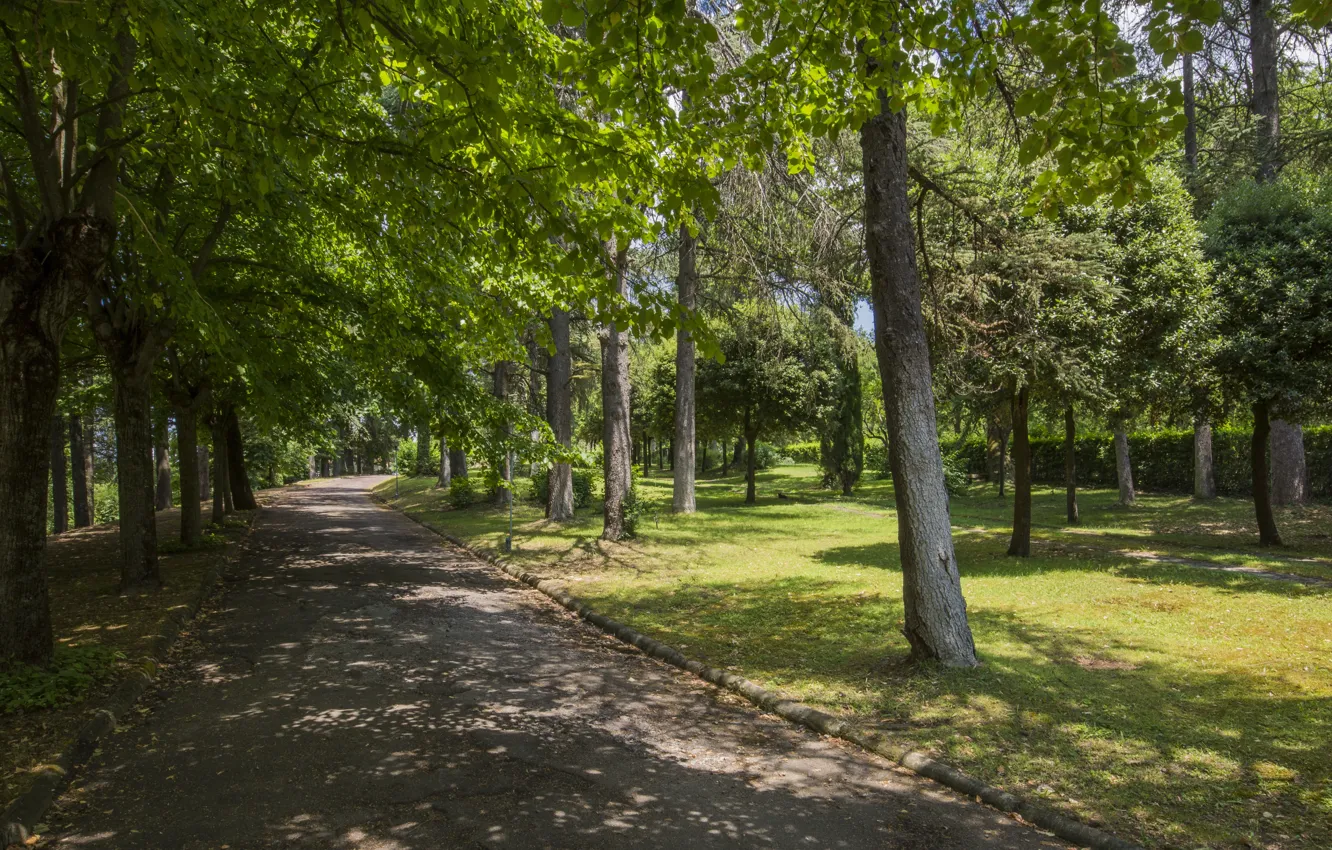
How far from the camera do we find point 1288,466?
19.3m

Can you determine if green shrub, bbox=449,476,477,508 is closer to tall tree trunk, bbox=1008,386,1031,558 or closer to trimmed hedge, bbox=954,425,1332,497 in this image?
tall tree trunk, bbox=1008,386,1031,558

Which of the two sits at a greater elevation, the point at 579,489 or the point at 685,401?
the point at 685,401

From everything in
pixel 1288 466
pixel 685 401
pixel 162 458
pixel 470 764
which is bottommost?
pixel 470 764

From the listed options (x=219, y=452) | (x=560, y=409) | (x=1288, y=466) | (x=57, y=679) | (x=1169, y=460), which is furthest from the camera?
(x=1169, y=460)

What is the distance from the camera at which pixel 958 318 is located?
34.6ft

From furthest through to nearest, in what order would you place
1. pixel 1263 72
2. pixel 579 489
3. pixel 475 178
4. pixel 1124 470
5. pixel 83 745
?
pixel 579 489, pixel 1124 470, pixel 1263 72, pixel 475 178, pixel 83 745

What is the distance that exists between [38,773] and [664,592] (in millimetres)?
7434

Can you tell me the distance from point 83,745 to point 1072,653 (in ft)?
25.9

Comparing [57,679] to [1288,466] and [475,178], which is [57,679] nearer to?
[475,178]

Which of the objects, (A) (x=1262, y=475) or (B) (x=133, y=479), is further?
(A) (x=1262, y=475)

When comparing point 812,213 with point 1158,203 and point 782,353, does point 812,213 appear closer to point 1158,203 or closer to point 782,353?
point 1158,203

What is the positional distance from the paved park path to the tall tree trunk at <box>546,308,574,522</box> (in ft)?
32.7

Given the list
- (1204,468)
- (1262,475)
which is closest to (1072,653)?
(1262,475)

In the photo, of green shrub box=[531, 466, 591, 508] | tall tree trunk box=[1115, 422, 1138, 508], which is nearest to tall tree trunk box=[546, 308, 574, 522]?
green shrub box=[531, 466, 591, 508]
